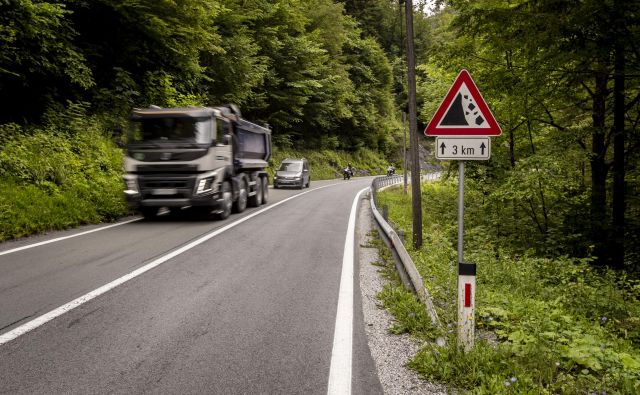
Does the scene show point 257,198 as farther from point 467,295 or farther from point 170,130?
point 467,295

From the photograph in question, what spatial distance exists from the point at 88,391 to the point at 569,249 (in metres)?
10.3

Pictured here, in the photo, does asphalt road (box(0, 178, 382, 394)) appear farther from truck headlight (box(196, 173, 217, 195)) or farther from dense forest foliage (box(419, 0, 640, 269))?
dense forest foliage (box(419, 0, 640, 269))

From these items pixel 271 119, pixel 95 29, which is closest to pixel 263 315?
pixel 95 29

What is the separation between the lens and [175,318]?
4.62 metres

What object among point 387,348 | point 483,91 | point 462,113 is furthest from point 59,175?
point 483,91

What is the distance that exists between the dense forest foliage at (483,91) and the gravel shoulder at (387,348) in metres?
5.36

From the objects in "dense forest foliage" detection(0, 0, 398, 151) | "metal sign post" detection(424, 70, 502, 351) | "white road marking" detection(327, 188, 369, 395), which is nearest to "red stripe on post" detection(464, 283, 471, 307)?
"metal sign post" detection(424, 70, 502, 351)

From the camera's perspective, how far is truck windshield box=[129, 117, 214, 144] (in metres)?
11.3

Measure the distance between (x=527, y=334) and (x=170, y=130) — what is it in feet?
32.2

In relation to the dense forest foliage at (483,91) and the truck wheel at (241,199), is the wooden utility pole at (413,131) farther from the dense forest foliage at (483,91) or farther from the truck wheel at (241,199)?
the truck wheel at (241,199)

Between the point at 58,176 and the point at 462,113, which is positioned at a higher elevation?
the point at 462,113

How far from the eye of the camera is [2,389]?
3.12 metres

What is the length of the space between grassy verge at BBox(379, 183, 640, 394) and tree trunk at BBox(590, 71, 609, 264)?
2.31 metres

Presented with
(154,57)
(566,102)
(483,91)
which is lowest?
(566,102)
